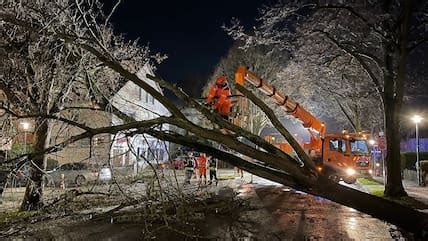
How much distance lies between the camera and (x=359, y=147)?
20.6 m

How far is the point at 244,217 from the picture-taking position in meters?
Answer: 11.1

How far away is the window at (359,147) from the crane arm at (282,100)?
4.95 feet

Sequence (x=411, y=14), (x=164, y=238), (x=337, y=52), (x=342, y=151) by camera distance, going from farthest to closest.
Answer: (x=342, y=151), (x=337, y=52), (x=411, y=14), (x=164, y=238)

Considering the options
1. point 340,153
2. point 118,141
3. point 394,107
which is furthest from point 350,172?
point 118,141

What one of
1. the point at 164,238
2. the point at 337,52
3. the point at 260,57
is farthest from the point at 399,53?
the point at 260,57

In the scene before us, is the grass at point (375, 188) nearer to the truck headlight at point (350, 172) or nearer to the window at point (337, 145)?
the truck headlight at point (350, 172)

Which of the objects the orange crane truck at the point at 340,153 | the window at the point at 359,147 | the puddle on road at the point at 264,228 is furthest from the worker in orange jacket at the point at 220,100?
the window at the point at 359,147

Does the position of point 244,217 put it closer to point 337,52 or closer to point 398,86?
point 398,86

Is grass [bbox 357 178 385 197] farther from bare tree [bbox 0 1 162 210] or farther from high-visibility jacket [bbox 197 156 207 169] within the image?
bare tree [bbox 0 1 162 210]

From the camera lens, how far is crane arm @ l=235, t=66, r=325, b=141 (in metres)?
14.2

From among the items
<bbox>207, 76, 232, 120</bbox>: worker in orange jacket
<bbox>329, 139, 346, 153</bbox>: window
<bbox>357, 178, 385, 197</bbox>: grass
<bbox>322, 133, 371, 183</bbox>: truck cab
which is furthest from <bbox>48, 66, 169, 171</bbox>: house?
<bbox>329, 139, 346, 153</bbox>: window

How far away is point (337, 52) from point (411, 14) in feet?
10.5

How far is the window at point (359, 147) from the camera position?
20.3 meters

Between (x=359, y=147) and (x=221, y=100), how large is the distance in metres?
10.4
